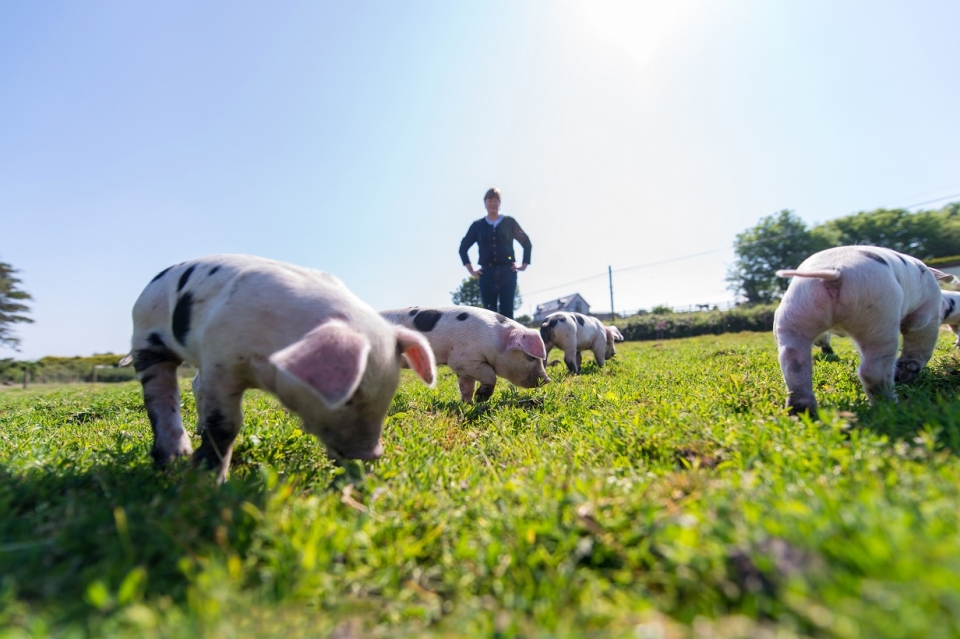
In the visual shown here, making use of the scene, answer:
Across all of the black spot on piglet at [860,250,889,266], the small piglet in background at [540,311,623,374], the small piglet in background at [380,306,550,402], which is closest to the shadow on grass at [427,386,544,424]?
the small piglet in background at [380,306,550,402]

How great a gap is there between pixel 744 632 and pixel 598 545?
1.97 ft

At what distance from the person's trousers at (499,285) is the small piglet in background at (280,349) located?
5.59m

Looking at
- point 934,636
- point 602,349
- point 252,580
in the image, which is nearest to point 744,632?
point 934,636

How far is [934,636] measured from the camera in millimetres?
919

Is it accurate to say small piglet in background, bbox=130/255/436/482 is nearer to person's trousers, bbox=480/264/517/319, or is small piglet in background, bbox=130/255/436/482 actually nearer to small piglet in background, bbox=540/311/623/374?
person's trousers, bbox=480/264/517/319

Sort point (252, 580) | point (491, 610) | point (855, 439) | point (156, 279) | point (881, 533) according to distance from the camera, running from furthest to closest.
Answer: point (156, 279)
point (855, 439)
point (252, 580)
point (491, 610)
point (881, 533)

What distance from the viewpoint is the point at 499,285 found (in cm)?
869

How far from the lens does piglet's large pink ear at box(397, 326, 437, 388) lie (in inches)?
120

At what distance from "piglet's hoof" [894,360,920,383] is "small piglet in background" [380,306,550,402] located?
11.9 feet

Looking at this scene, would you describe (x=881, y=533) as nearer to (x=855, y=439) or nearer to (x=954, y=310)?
(x=855, y=439)

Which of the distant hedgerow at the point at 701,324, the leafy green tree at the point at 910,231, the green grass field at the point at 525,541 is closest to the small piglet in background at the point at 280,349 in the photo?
the green grass field at the point at 525,541

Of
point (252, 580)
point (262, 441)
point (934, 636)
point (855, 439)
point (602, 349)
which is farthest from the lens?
point (602, 349)

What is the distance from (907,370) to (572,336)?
5546mm

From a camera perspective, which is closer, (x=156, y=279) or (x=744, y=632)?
(x=744, y=632)
